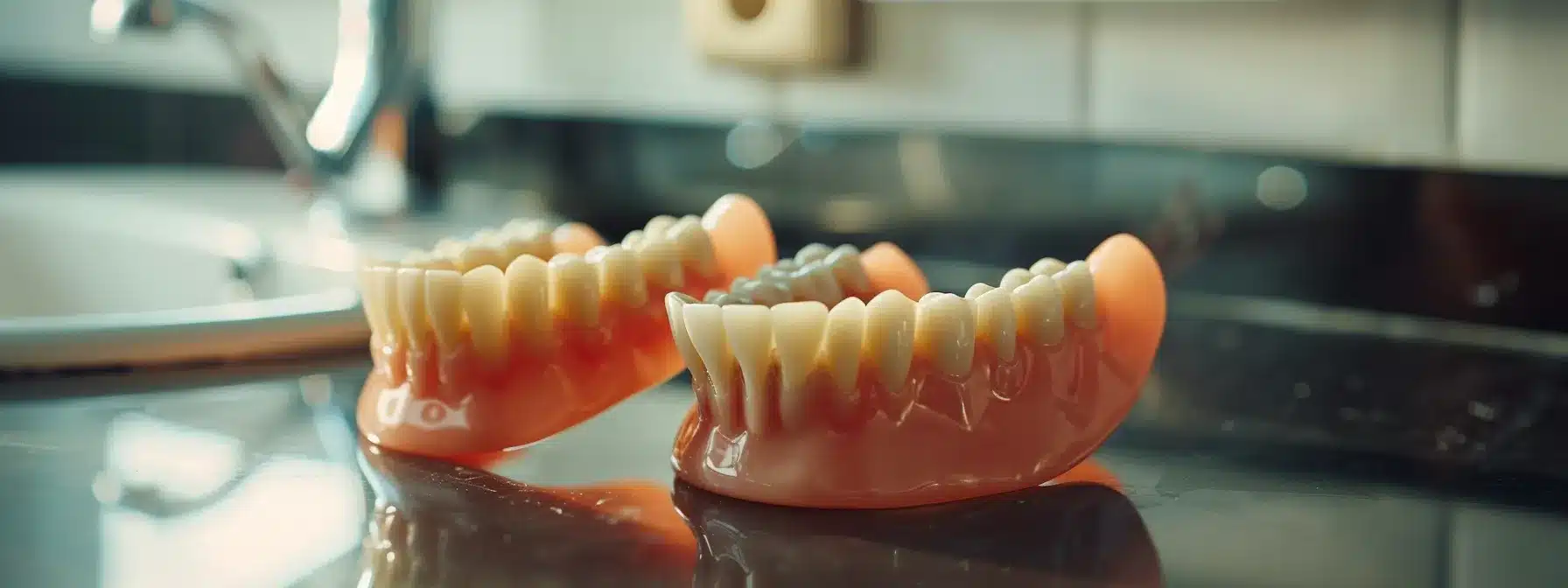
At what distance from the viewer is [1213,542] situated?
0.48 metres

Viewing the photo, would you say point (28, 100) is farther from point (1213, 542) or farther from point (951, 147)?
point (1213, 542)

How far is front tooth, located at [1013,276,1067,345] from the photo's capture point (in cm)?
52

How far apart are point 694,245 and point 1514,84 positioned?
47 cm

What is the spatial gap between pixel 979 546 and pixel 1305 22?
536 mm

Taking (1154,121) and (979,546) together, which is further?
(1154,121)

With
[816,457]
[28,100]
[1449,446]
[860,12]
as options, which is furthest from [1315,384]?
[28,100]

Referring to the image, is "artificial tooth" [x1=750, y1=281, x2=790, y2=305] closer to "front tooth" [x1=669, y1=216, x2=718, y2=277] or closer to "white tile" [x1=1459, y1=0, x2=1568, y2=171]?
"front tooth" [x1=669, y1=216, x2=718, y2=277]

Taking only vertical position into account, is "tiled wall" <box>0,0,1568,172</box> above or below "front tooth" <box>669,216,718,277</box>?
above

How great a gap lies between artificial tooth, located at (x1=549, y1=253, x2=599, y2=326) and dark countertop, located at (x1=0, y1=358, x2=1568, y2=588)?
6 cm

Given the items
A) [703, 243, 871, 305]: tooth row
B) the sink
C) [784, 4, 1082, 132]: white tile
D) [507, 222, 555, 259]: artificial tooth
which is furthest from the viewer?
[784, 4, 1082, 132]: white tile

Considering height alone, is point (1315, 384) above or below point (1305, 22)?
below

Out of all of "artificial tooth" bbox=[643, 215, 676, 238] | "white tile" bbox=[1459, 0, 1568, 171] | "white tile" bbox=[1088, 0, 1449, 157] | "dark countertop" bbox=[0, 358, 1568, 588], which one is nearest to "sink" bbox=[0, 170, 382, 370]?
"dark countertop" bbox=[0, 358, 1568, 588]

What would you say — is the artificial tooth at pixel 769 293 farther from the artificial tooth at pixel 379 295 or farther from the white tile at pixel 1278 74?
the white tile at pixel 1278 74

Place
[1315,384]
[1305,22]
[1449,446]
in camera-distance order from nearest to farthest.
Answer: [1449,446], [1315,384], [1305,22]
